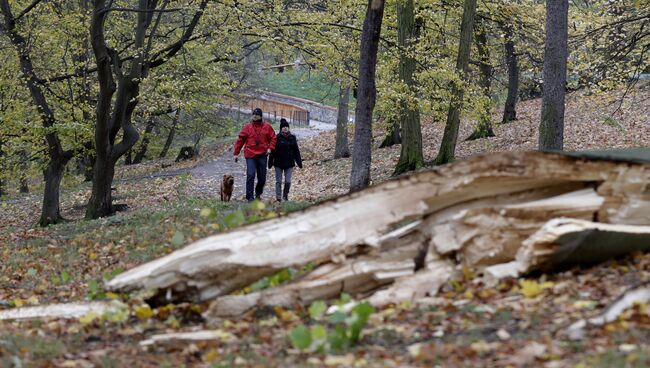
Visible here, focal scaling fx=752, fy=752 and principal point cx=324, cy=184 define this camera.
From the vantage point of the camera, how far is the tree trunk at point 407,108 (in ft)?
61.8

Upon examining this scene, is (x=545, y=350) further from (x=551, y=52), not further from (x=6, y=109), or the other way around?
(x=6, y=109)

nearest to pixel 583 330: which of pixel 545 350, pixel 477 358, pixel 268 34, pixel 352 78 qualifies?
pixel 545 350

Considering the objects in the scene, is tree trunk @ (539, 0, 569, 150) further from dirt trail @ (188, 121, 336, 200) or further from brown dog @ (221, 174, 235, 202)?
dirt trail @ (188, 121, 336, 200)

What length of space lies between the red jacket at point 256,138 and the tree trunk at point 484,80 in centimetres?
596

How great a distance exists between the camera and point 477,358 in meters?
4.47

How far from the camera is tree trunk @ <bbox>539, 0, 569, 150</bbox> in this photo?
12352 millimetres

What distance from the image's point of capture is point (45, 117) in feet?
63.0

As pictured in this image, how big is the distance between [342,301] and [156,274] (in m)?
1.61

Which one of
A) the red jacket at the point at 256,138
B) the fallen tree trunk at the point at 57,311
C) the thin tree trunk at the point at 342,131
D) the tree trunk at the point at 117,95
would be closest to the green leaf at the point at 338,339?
the fallen tree trunk at the point at 57,311

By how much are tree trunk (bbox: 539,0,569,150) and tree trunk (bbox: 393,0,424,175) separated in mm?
5262

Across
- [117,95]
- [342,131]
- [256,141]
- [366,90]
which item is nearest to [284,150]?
[256,141]

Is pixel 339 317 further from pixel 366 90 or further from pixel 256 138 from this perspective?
pixel 256 138

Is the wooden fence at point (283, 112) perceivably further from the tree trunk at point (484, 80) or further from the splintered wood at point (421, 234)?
the splintered wood at point (421, 234)

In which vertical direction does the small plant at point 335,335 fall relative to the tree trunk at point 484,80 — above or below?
below
